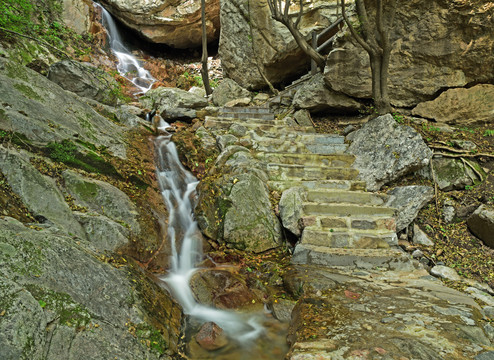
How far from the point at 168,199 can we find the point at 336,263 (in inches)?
138

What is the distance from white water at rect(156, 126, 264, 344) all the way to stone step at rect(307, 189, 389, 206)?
2.43 meters

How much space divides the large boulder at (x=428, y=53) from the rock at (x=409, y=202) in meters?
3.26

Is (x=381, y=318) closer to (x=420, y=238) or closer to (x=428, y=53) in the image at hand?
(x=420, y=238)

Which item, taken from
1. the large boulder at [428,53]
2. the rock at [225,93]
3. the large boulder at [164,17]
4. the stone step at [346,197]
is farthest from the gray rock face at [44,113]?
the large boulder at [164,17]

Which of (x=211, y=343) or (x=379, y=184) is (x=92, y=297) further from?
(x=379, y=184)

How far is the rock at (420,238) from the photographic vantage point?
4.62m

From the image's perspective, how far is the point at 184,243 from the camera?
4.88 meters

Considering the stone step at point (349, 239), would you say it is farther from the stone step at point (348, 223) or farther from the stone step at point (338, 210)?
the stone step at point (338, 210)

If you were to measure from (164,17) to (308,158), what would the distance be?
17.5 meters

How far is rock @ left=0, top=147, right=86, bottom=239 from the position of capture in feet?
10.9

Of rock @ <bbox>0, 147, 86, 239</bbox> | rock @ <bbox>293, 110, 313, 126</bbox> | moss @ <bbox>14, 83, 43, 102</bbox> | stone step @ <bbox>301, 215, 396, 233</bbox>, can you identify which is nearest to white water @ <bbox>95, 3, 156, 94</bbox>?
rock @ <bbox>293, 110, 313, 126</bbox>

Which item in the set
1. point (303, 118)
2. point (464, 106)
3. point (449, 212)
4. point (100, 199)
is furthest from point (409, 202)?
point (100, 199)

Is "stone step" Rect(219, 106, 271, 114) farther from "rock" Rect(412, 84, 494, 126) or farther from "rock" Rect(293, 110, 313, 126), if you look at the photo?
"rock" Rect(412, 84, 494, 126)

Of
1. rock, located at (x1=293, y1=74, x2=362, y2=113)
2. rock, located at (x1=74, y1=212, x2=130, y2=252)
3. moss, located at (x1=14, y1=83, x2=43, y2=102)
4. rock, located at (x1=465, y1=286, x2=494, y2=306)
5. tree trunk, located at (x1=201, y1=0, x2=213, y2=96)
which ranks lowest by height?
rock, located at (x1=465, y1=286, x2=494, y2=306)
